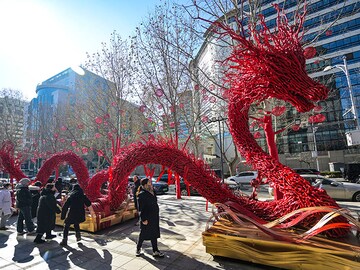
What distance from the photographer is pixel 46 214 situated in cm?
513

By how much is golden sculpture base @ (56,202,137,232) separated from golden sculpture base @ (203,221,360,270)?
3477mm

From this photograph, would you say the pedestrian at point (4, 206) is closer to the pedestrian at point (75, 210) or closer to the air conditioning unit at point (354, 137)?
the pedestrian at point (75, 210)

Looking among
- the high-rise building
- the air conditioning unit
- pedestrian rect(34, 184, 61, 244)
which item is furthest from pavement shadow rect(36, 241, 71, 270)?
the high-rise building

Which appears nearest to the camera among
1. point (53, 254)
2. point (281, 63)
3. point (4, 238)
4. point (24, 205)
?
point (281, 63)

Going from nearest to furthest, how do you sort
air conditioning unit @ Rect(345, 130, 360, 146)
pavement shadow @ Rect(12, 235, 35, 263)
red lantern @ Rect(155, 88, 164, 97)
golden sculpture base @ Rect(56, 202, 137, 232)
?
pavement shadow @ Rect(12, 235, 35, 263)
golden sculpture base @ Rect(56, 202, 137, 232)
air conditioning unit @ Rect(345, 130, 360, 146)
red lantern @ Rect(155, 88, 164, 97)

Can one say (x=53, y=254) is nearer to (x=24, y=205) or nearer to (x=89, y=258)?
(x=89, y=258)

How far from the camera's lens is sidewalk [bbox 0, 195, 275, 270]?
12.1ft

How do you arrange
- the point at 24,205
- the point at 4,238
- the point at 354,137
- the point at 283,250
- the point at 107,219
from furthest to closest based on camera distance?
the point at 354,137 < the point at 107,219 < the point at 24,205 < the point at 4,238 < the point at 283,250

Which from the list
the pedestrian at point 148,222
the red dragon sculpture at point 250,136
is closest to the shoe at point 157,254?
the pedestrian at point 148,222

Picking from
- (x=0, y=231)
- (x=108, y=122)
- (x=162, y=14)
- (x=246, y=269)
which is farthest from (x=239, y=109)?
(x=108, y=122)

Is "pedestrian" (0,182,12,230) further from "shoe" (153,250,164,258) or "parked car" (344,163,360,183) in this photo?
"parked car" (344,163,360,183)

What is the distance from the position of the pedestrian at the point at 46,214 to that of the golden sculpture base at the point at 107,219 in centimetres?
85

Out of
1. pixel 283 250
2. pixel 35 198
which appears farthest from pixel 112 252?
pixel 35 198

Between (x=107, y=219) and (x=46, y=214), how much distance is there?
1.61 m
